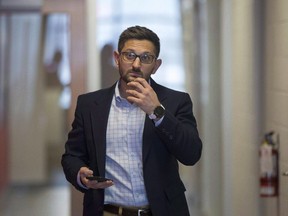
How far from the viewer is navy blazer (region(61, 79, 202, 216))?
2250 mm

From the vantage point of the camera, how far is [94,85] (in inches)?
158

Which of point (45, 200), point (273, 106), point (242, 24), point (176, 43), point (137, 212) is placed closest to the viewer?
point (137, 212)

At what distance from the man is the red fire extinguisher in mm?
1101

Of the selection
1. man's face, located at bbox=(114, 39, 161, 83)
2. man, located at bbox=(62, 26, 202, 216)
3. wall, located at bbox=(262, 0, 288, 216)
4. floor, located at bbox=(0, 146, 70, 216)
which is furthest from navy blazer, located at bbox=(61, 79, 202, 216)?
floor, located at bbox=(0, 146, 70, 216)

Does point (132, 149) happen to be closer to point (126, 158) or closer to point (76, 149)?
point (126, 158)

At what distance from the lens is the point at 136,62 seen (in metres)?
2.25

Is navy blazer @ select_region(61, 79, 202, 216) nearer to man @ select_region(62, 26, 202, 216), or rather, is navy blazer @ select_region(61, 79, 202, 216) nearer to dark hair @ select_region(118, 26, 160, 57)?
man @ select_region(62, 26, 202, 216)

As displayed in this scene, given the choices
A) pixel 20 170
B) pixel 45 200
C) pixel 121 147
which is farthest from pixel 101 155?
pixel 20 170

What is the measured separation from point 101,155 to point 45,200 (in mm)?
4294

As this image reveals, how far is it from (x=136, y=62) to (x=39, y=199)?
4.67 metres

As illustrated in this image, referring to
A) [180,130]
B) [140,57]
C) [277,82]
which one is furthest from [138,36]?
[277,82]

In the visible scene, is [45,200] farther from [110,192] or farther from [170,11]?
[110,192]

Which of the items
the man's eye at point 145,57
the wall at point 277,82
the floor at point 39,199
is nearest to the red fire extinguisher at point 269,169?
the wall at point 277,82

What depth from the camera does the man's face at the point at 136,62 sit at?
2.25m
